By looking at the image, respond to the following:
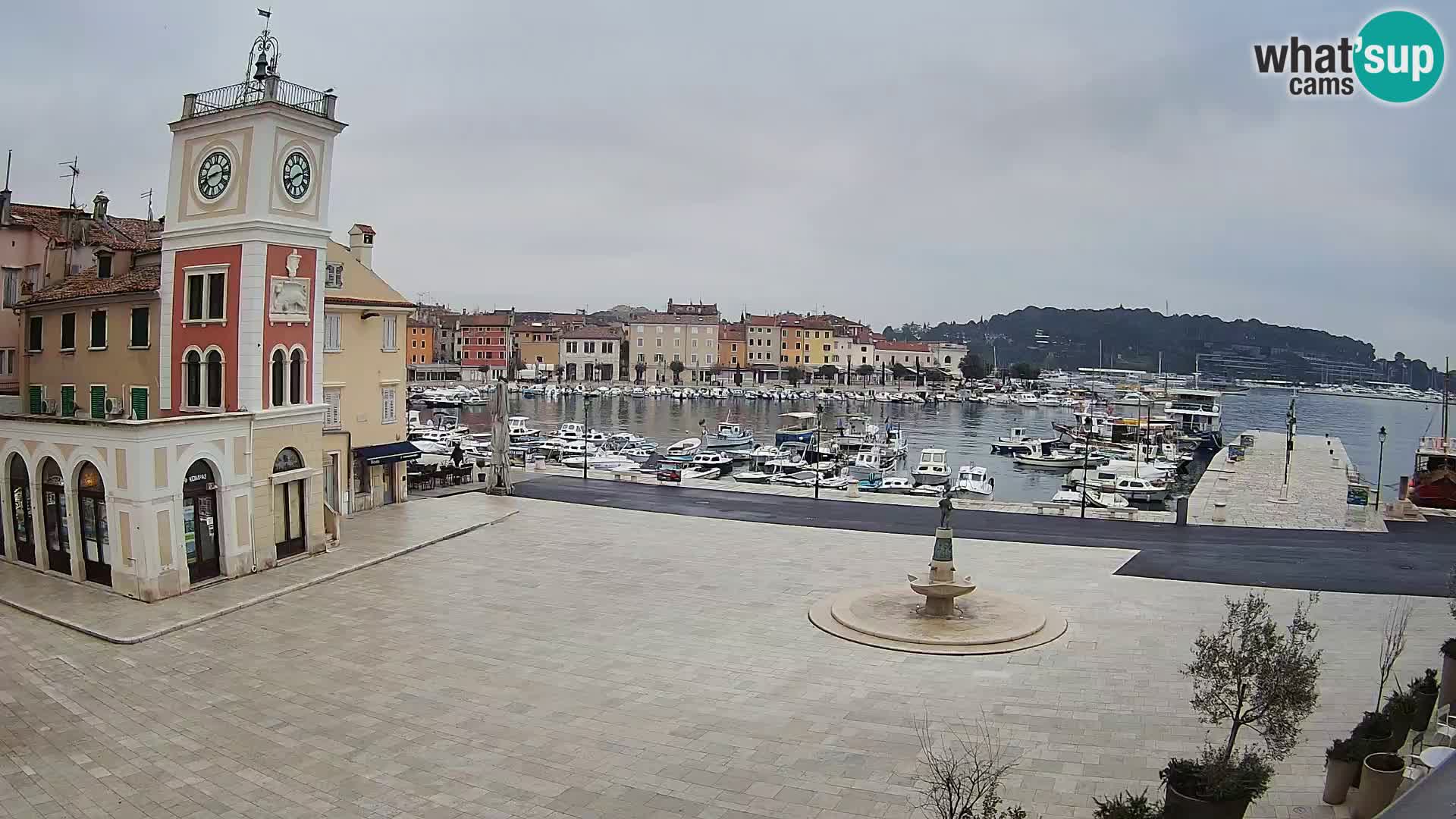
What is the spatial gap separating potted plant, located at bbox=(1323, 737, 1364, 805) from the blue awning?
2328 centimetres

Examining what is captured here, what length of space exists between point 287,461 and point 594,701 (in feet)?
36.8

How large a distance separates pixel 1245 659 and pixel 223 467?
1732 cm

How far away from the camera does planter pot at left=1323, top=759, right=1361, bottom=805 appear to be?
858 cm

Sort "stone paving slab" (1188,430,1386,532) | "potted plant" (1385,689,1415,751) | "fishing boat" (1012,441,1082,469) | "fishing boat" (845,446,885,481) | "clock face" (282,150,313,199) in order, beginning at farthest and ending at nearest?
"fishing boat" (1012,441,1082,469) → "fishing boat" (845,446,885,481) → "stone paving slab" (1188,430,1386,532) → "clock face" (282,150,313,199) → "potted plant" (1385,689,1415,751)

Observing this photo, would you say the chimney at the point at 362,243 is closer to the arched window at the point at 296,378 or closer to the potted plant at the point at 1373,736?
the arched window at the point at 296,378

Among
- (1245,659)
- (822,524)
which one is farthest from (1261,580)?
(1245,659)

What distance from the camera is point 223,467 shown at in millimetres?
18016

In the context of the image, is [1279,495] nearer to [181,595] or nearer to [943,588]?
[943,588]

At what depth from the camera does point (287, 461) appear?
19.9 meters

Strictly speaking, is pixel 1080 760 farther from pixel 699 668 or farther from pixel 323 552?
pixel 323 552

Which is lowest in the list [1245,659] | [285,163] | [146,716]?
[146,716]

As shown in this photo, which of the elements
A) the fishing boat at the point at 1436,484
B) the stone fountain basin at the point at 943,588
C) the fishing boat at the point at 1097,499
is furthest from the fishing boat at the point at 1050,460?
the stone fountain basin at the point at 943,588

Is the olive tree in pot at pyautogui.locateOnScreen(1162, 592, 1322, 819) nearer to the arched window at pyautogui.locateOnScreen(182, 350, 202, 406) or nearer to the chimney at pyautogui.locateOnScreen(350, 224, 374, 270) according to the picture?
the arched window at pyautogui.locateOnScreen(182, 350, 202, 406)

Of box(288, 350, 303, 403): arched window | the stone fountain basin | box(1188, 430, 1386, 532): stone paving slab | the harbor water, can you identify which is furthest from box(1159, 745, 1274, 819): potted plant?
the harbor water
